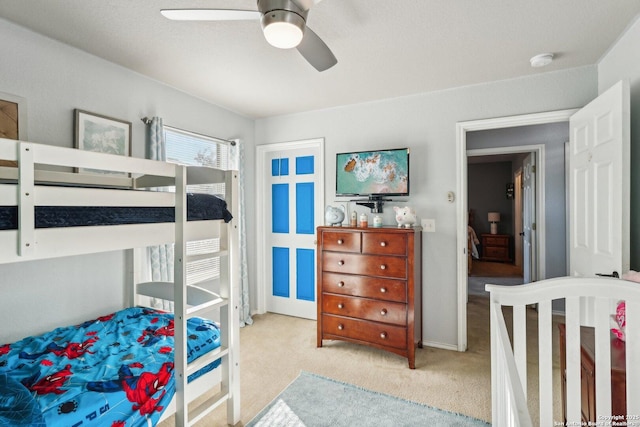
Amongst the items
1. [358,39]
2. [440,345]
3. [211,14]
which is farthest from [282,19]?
[440,345]

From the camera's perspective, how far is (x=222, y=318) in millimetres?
1977

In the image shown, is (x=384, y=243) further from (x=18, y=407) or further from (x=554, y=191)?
(x=554, y=191)

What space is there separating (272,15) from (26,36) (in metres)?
1.80

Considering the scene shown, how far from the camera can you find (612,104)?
6.37 feet

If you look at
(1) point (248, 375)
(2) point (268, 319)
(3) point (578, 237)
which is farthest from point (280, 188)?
(3) point (578, 237)

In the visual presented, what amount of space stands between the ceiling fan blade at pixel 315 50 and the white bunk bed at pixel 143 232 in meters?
0.84

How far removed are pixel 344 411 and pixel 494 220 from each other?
696 cm

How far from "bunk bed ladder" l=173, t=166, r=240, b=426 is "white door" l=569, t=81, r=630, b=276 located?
91.9 inches

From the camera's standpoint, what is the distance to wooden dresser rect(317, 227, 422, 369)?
2678mm

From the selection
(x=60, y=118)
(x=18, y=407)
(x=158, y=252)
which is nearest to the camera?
(x=18, y=407)

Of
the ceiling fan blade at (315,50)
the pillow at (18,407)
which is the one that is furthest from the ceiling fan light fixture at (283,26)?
the pillow at (18,407)

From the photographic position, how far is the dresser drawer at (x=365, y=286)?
2705 mm

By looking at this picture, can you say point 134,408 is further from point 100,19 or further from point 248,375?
point 100,19

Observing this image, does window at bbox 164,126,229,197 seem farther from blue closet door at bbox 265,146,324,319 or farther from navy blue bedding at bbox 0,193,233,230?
navy blue bedding at bbox 0,193,233,230
